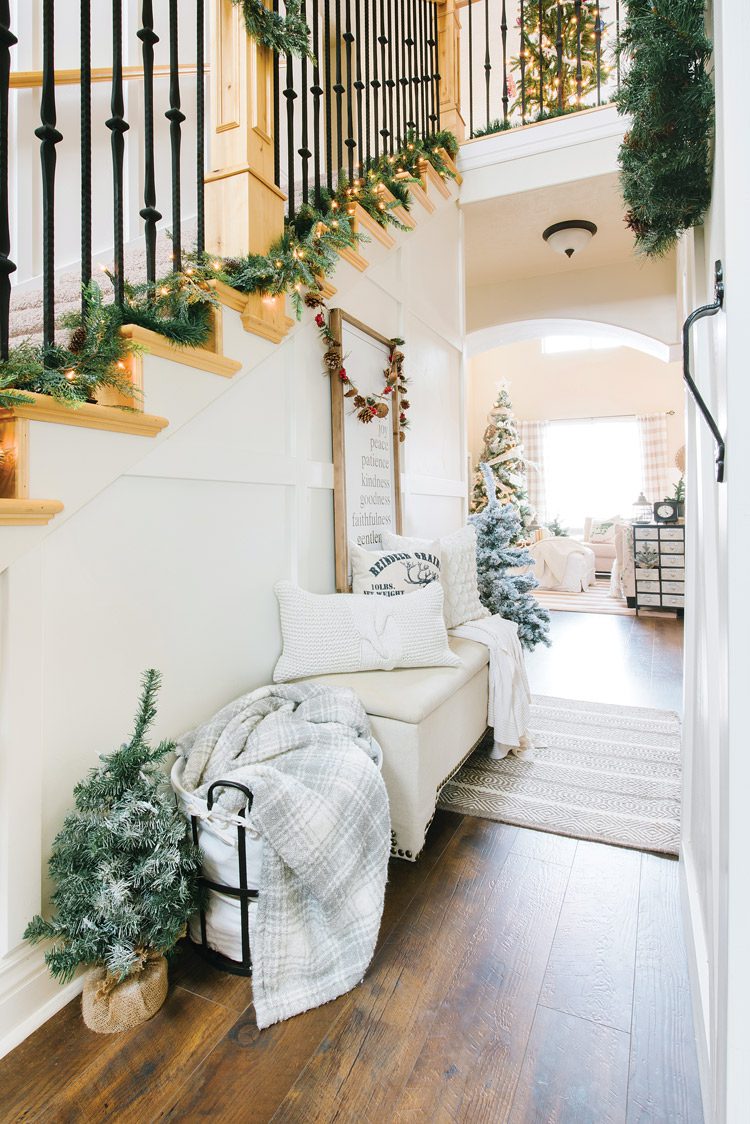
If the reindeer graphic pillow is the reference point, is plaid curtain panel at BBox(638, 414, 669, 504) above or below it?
above

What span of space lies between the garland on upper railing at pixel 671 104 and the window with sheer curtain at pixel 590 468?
8676 mm

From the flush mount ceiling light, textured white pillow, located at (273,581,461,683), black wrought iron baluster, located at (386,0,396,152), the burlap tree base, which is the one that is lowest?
the burlap tree base

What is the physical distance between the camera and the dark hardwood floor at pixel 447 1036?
Answer: 1.04m

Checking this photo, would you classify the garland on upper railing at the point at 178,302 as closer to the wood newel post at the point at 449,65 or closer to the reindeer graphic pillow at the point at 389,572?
Answer: the reindeer graphic pillow at the point at 389,572

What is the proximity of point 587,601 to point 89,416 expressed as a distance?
243 inches

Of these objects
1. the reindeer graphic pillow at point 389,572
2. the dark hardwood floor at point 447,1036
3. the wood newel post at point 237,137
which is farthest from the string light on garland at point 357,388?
Result: the dark hardwood floor at point 447,1036

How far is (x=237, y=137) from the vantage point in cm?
177

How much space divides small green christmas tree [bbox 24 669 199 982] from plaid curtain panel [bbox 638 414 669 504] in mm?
9186

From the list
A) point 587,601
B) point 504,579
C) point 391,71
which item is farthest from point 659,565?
point 391,71

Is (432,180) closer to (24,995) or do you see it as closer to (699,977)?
(699,977)

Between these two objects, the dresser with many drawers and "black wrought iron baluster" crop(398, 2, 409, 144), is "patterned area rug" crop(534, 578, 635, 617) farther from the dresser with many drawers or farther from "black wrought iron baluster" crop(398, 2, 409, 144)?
"black wrought iron baluster" crop(398, 2, 409, 144)

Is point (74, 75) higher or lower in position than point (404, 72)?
lower

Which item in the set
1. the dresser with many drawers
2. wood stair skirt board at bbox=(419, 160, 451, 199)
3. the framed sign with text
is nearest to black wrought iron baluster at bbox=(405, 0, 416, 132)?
wood stair skirt board at bbox=(419, 160, 451, 199)

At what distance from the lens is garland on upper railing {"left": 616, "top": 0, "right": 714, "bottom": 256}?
3.46 ft
